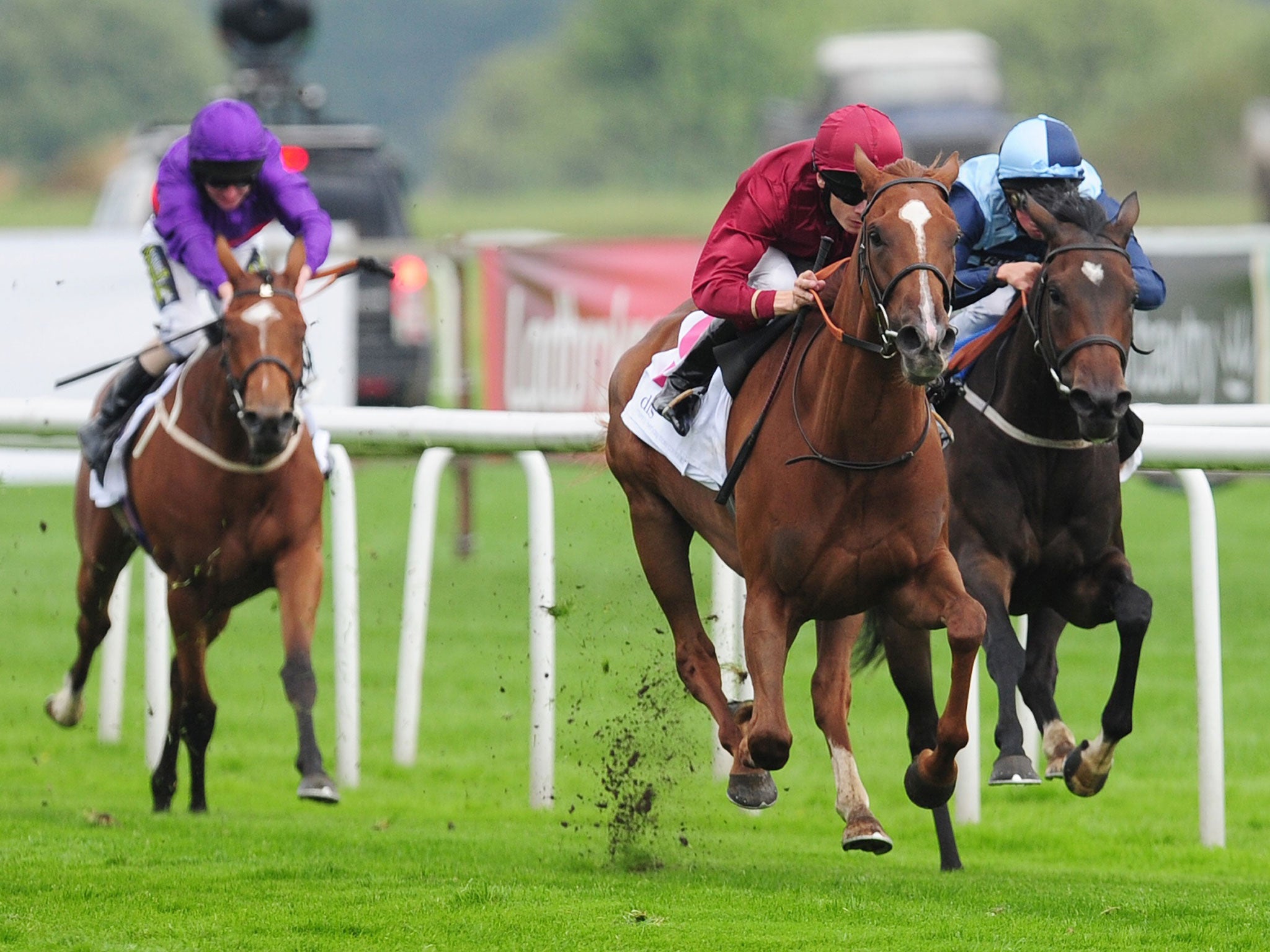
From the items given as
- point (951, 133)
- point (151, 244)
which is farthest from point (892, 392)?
point (951, 133)

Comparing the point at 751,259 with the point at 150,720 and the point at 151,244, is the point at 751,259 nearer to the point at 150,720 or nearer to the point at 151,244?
the point at 151,244

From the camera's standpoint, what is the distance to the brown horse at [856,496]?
447 centimetres

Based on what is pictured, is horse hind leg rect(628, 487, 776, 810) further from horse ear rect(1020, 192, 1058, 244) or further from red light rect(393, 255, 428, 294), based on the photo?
red light rect(393, 255, 428, 294)

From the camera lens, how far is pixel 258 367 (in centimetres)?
603

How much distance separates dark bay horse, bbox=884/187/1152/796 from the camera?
206 inches

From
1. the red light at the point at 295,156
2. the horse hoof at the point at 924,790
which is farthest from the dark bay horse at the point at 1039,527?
the red light at the point at 295,156

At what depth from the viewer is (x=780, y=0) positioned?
62.8 m

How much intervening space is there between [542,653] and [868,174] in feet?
8.18

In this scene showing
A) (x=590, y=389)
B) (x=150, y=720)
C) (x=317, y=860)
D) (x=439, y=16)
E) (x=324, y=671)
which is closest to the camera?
(x=317, y=860)

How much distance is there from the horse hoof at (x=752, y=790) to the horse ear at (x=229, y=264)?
223 cm

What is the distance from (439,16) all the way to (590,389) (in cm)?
10423

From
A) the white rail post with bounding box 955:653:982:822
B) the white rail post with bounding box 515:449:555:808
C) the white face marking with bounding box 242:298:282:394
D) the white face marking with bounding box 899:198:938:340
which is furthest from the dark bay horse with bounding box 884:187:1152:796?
the white face marking with bounding box 242:298:282:394

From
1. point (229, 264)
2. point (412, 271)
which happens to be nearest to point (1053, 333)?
point (229, 264)

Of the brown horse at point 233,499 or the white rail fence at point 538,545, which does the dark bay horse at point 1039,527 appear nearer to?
the white rail fence at point 538,545
